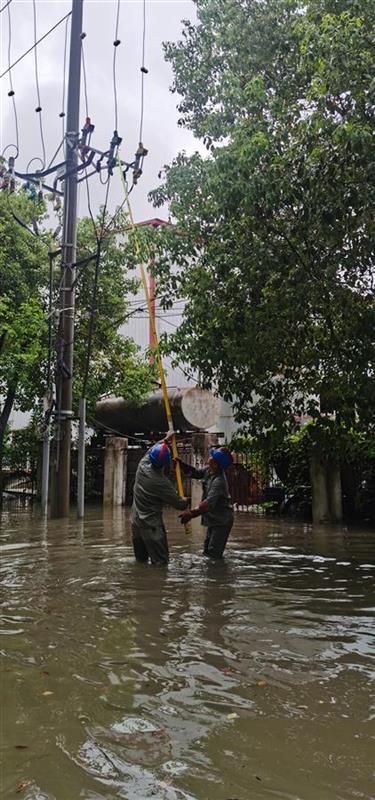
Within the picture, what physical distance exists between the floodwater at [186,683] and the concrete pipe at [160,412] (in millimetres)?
9474

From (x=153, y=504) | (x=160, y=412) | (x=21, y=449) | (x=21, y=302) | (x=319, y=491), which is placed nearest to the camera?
(x=153, y=504)

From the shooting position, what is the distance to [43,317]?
54.2 feet

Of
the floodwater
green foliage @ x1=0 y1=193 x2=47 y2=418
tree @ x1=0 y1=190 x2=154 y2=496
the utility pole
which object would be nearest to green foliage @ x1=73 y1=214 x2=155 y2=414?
tree @ x1=0 y1=190 x2=154 y2=496

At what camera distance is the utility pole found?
13.2 metres

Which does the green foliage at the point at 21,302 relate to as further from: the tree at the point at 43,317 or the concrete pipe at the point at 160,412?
the concrete pipe at the point at 160,412

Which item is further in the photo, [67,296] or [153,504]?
[67,296]

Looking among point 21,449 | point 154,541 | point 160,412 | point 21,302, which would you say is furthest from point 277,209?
point 21,449

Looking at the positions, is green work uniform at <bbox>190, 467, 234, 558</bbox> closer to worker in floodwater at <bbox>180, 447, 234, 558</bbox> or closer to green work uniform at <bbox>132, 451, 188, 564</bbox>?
worker in floodwater at <bbox>180, 447, 234, 558</bbox>

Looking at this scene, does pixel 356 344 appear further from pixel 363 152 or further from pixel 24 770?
pixel 24 770

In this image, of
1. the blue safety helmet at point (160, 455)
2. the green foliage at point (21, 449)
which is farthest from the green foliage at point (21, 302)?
the blue safety helmet at point (160, 455)

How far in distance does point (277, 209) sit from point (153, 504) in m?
3.94

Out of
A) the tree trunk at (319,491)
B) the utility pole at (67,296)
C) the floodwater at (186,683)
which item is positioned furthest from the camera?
the tree trunk at (319,491)

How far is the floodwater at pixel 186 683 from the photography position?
289 centimetres

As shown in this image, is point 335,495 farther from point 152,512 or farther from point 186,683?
→ point 186,683
